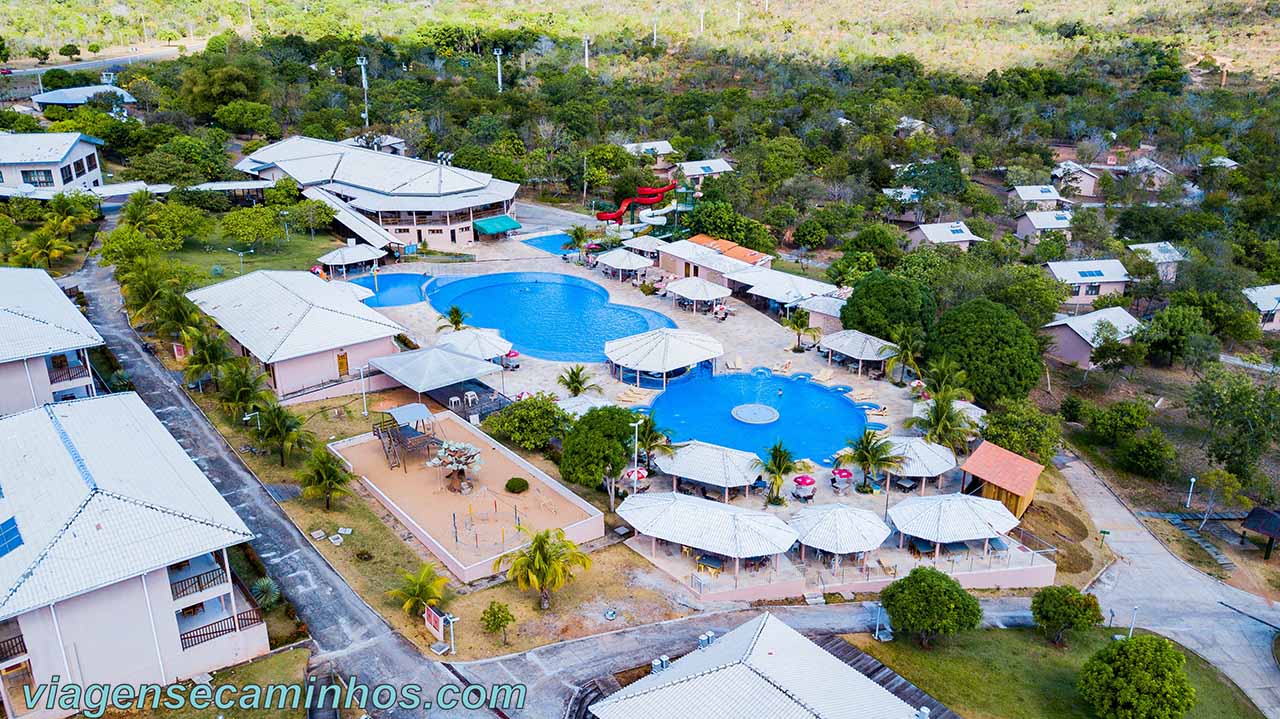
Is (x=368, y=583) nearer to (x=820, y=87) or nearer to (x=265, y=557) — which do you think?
(x=265, y=557)

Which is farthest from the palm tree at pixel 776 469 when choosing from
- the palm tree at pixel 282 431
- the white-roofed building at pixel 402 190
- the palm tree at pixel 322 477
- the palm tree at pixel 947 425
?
the white-roofed building at pixel 402 190

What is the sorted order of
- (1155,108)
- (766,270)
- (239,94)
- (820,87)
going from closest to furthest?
(766,270)
(239,94)
(1155,108)
(820,87)

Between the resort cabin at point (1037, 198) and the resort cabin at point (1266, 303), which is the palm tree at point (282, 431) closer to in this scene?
the resort cabin at point (1266, 303)

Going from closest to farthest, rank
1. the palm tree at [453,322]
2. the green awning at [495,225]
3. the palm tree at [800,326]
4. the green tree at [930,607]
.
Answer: the green tree at [930,607]
the palm tree at [453,322]
the palm tree at [800,326]
the green awning at [495,225]

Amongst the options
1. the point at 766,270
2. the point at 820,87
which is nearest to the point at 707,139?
the point at 820,87

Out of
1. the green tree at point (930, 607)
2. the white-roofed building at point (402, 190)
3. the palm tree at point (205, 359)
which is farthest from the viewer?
the white-roofed building at point (402, 190)

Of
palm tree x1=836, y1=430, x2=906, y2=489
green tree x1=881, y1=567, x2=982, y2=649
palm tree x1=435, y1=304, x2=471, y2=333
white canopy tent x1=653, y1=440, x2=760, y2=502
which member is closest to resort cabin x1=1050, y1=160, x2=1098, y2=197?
palm tree x1=836, y1=430, x2=906, y2=489

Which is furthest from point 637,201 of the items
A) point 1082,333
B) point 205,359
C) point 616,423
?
point 616,423
